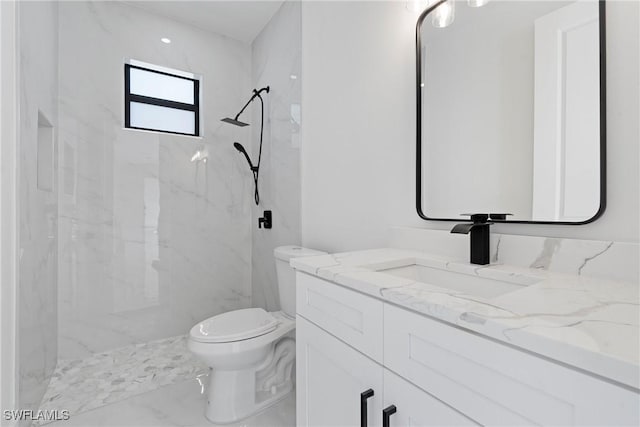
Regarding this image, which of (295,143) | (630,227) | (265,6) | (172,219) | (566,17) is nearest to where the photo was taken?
(630,227)

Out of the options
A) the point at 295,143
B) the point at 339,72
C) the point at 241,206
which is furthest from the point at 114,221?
the point at 339,72

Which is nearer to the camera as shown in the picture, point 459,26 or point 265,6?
point 459,26

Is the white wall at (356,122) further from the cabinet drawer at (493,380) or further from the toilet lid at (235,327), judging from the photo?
the cabinet drawer at (493,380)

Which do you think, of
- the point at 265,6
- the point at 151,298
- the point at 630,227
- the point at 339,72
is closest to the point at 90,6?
the point at 265,6

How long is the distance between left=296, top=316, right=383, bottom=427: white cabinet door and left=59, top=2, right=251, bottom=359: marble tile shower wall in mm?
1757

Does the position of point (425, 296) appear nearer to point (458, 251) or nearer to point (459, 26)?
point (458, 251)

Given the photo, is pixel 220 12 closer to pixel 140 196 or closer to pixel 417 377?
pixel 140 196

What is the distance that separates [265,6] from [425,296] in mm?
2459

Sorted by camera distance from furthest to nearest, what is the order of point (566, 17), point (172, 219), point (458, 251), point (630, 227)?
point (172, 219) < point (458, 251) < point (566, 17) < point (630, 227)

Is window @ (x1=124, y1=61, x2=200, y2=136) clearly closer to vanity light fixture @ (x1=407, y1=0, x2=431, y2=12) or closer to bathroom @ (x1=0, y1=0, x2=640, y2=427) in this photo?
bathroom @ (x1=0, y1=0, x2=640, y2=427)

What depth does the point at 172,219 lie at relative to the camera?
2.48 meters

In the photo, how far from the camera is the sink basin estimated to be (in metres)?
0.88

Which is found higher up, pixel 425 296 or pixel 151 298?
pixel 425 296

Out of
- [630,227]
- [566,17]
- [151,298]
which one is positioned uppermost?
[566,17]
